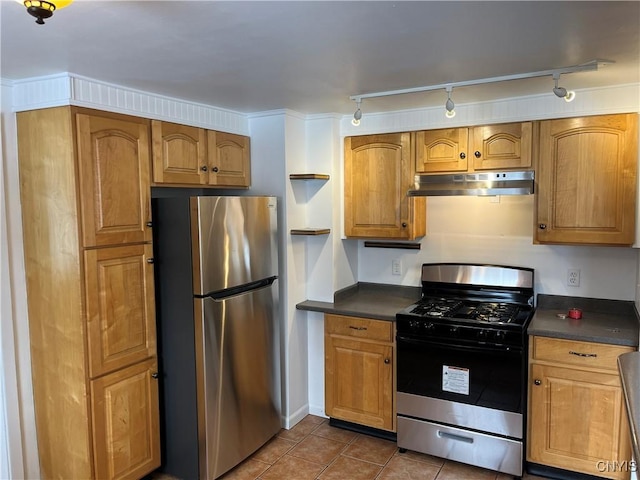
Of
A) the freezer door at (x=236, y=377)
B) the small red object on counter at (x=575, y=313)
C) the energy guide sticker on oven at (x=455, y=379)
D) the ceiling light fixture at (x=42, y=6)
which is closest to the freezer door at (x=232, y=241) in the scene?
the freezer door at (x=236, y=377)

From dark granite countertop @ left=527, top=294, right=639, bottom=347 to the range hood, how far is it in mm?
760

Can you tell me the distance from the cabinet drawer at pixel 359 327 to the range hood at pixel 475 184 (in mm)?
863

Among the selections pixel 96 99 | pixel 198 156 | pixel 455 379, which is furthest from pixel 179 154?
pixel 455 379

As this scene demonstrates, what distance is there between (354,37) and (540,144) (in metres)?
1.54

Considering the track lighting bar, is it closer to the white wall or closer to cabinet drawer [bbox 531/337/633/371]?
cabinet drawer [bbox 531/337/633/371]

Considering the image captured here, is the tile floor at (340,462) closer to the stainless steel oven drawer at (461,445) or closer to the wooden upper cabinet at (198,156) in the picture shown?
the stainless steel oven drawer at (461,445)

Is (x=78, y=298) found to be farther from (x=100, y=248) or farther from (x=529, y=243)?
(x=529, y=243)

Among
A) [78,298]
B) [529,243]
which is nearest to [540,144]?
[529,243]

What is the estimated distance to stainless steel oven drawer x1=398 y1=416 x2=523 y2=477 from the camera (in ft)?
9.02

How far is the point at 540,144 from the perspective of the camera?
2832 millimetres

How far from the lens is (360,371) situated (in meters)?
3.24

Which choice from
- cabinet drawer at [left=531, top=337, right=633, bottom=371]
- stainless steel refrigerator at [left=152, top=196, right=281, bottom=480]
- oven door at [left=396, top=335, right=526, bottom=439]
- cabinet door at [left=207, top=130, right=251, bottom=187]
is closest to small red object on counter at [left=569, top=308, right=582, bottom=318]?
cabinet drawer at [left=531, top=337, right=633, bottom=371]

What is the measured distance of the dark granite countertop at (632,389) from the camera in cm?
92

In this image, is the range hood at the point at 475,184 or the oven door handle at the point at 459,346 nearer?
the oven door handle at the point at 459,346
